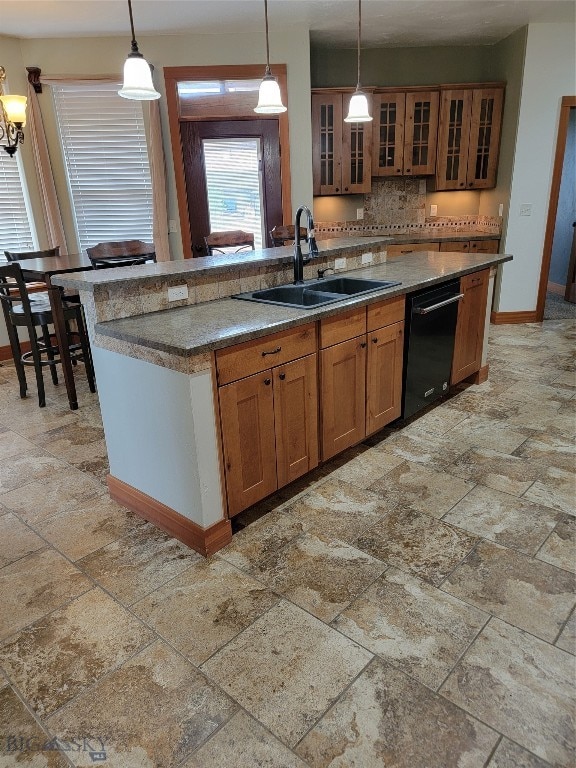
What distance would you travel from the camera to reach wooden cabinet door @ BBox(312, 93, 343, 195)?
540cm

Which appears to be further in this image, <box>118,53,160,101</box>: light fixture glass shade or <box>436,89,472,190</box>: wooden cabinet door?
<box>436,89,472,190</box>: wooden cabinet door

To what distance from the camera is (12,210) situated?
15.9 feet

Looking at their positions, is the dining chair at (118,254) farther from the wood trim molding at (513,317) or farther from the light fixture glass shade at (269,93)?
the wood trim molding at (513,317)

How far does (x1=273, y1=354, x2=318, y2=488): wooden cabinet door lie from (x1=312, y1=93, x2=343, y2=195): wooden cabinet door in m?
3.75

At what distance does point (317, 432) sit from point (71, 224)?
3823mm

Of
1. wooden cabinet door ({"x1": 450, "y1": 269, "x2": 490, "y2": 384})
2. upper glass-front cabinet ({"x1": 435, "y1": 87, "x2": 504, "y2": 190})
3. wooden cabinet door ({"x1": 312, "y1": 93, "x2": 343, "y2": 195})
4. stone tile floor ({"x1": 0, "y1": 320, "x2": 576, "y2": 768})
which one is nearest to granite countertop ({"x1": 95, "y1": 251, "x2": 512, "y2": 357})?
wooden cabinet door ({"x1": 450, "y1": 269, "x2": 490, "y2": 384})

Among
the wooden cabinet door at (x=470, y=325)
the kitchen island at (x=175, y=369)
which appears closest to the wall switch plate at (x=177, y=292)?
the kitchen island at (x=175, y=369)

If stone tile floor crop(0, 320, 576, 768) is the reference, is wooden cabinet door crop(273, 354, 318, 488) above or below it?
above

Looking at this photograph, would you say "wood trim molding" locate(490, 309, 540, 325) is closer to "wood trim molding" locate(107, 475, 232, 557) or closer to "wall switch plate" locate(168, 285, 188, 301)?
"wall switch plate" locate(168, 285, 188, 301)

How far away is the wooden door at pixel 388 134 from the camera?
553cm

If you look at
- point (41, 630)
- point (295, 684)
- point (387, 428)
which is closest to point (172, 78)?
point (387, 428)

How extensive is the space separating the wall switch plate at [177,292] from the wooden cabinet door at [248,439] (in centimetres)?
63

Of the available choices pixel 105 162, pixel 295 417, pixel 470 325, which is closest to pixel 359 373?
pixel 295 417

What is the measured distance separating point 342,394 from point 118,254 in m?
2.32
